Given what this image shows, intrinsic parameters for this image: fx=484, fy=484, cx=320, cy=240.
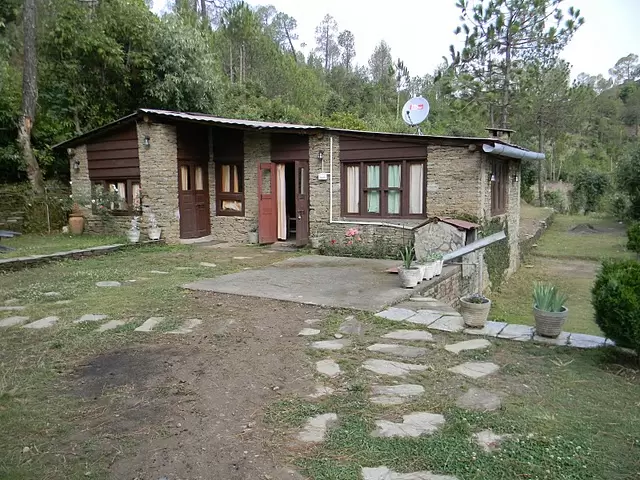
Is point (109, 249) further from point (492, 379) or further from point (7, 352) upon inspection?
point (492, 379)

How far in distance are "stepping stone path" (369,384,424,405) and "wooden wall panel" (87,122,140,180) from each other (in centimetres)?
989

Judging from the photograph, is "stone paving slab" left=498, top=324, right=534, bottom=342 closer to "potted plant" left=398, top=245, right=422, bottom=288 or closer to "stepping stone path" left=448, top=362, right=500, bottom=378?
"stepping stone path" left=448, top=362, right=500, bottom=378

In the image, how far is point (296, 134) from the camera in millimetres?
10469

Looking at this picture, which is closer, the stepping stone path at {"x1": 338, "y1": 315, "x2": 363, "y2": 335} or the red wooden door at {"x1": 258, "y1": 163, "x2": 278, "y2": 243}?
the stepping stone path at {"x1": 338, "y1": 315, "x2": 363, "y2": 335}

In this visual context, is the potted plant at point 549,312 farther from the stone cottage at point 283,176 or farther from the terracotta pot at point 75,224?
the terracotta pot at point 75,224

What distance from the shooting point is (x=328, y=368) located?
3674mm

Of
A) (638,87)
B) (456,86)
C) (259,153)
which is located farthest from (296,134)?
(638,87)

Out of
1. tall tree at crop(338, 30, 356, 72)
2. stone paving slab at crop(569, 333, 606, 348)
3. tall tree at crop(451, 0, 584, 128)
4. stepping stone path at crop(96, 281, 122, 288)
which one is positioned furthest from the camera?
tall tree at crop(338, 30, 356, 72)

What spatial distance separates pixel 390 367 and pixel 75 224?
10949 millimetres

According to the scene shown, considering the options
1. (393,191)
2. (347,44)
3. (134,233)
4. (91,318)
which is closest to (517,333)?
(91,318)

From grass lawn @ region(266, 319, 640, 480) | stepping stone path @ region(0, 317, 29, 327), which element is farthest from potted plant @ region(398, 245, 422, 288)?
stepping stone path @ region(0, 317, 29, 327)

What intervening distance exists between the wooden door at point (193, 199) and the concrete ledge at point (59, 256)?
1.13m

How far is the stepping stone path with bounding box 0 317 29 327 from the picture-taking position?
4.89 metres

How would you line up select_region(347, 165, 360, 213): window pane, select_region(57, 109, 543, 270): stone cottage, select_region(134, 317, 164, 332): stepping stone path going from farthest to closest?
1. select_region(347, 165, 360, 213): window pane
2. select_region(57, 109, 543, 270): stone cottage
3. select_region(134, 317, 164, 332): stepping stone path
